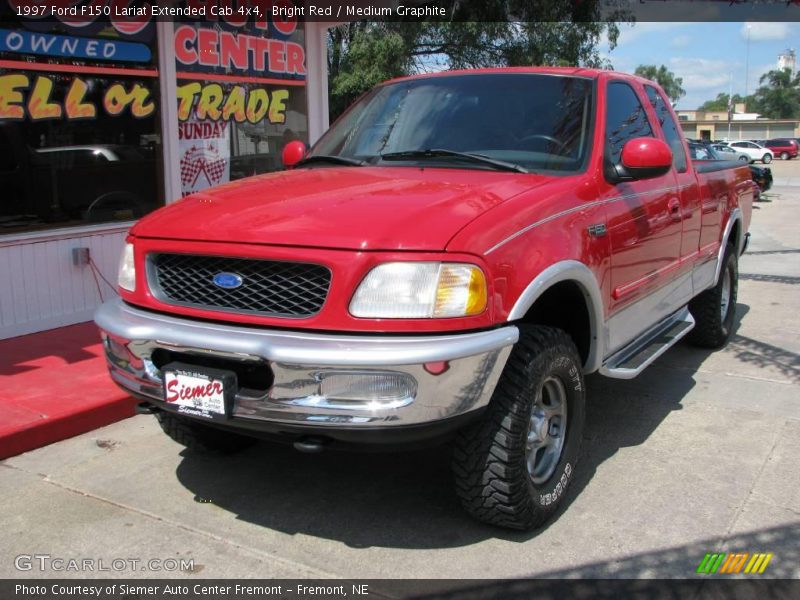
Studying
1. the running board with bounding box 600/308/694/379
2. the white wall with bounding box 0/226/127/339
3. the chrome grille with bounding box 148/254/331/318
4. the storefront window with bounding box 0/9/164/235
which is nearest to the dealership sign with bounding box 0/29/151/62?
the storefront window with bounding box 0/9/164/235

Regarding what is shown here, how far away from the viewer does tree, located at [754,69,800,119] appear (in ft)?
425

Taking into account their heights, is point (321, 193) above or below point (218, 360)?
above

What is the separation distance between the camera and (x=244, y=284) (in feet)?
9.67

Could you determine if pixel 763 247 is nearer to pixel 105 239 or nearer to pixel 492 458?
pixel 105 239

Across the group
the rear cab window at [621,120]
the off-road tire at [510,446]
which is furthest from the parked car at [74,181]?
the off-road tire at [510,446]

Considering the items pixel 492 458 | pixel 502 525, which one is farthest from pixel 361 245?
pixel 502 525

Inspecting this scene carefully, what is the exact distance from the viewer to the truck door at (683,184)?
480cm

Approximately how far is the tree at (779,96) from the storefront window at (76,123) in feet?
459

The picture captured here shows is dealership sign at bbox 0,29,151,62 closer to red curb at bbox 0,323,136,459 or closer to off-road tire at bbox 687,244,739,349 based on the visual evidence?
red curb at bbox 0,323,136,459

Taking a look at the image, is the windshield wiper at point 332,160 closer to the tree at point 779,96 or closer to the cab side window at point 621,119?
the cab side window at point 621,119

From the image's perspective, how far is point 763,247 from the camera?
12672 millimetres

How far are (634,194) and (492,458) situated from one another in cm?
177

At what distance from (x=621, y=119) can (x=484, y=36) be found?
14702mm

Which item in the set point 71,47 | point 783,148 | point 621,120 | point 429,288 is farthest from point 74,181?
point 783,148
